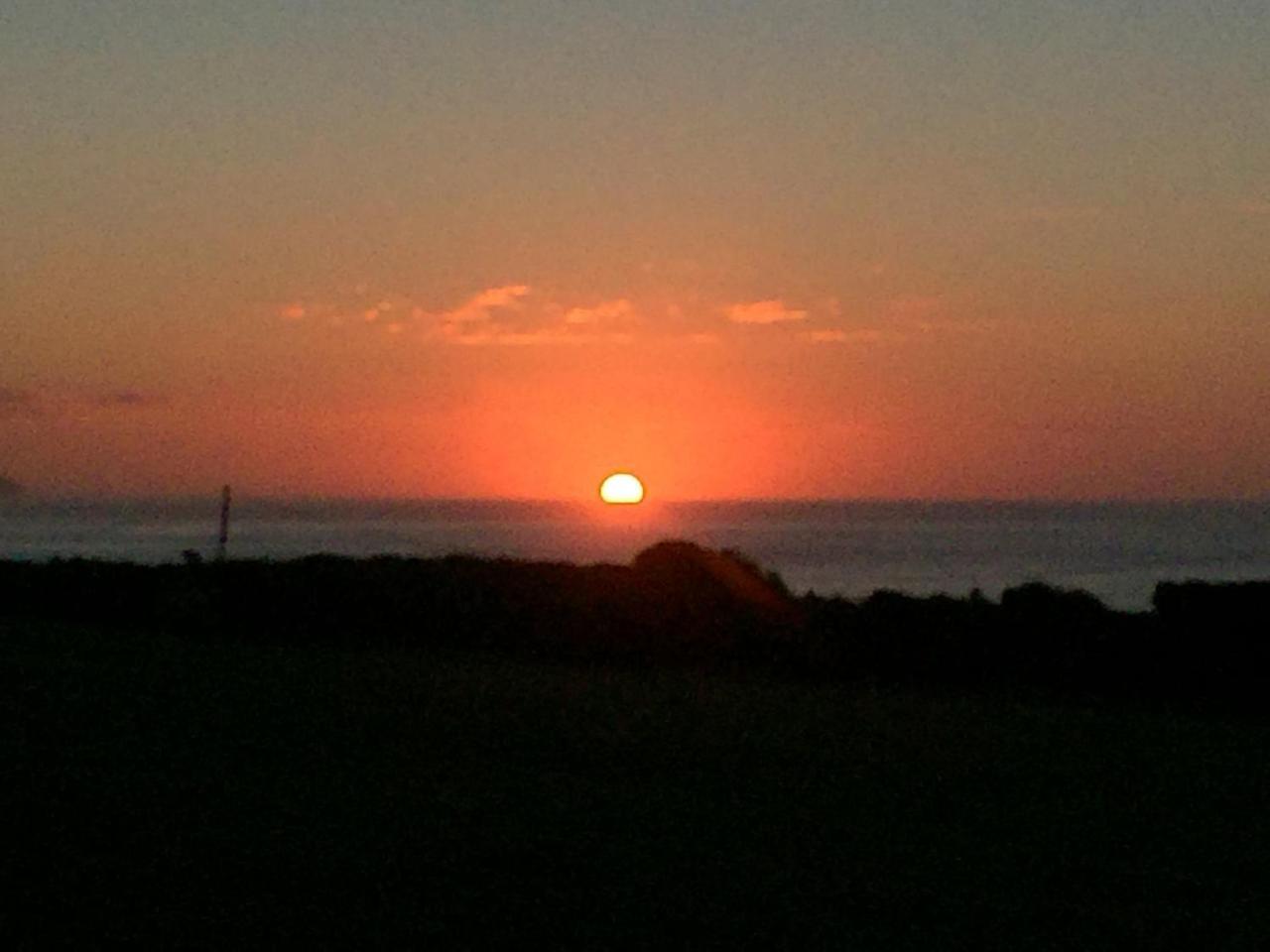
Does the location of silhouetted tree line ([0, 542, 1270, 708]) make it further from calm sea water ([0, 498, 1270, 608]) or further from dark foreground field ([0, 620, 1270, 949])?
calm sea water ([0, 498, 1270, 608])

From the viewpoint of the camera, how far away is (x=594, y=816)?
7.82m

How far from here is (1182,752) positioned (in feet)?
33.7

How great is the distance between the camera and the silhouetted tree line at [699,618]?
45.8ft

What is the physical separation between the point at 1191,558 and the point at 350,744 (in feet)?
170

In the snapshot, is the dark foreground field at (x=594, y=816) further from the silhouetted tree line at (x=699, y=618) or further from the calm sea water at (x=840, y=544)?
the calm sea water at (x=840, y=544)

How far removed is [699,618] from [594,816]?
281 inches

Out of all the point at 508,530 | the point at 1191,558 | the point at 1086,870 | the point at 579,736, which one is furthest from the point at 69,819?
the point at 508,530

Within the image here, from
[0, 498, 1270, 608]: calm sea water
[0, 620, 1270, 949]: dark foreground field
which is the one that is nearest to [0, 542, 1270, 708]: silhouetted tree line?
[0, 620, 1270, 949]: dark foreground field

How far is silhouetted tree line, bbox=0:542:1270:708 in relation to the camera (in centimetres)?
1395

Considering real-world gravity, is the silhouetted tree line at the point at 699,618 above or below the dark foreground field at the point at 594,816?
above

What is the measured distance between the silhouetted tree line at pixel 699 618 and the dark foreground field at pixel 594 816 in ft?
5.65

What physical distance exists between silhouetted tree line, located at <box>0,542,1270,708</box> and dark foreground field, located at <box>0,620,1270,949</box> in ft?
5.65

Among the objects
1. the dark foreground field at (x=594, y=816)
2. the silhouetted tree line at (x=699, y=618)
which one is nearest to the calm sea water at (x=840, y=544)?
the silhouetted tree line at (x=699, y=618)

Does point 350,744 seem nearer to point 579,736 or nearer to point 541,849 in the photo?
point 579,736
